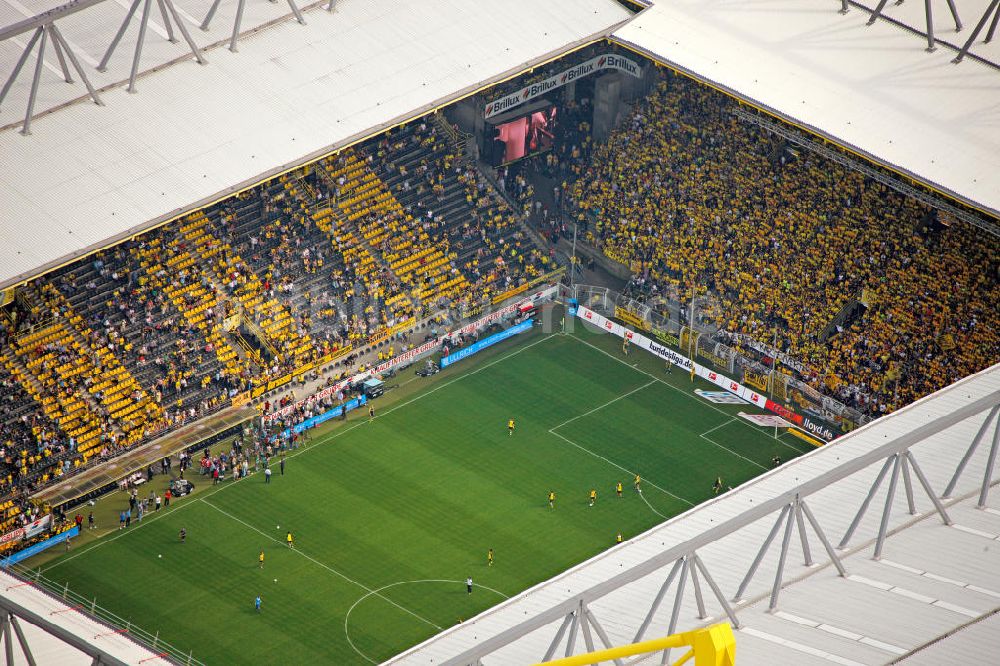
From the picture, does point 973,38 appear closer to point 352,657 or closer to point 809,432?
point 809,432

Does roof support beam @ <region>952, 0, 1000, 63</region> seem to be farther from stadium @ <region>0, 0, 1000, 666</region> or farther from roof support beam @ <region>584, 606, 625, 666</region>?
roof support beam @ <region>584, 606, 625, 666</region>

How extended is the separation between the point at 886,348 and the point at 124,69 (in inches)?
→ 1514

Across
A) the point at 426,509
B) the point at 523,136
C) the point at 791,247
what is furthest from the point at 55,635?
the point at 523,136

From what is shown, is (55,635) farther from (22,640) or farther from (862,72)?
(862,72)

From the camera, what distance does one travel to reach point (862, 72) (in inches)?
3691

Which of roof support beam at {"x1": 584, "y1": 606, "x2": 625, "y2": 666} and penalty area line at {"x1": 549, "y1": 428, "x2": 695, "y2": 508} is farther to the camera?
penalty area line at {"x1": 549, "y1": 428, "x2": 695, "y2": 508}

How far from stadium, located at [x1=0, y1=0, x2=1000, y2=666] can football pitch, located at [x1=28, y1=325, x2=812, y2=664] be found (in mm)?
194

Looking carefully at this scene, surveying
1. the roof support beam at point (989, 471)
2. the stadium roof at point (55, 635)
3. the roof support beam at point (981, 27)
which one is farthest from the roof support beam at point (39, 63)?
the roof support beam at point (989, 471)

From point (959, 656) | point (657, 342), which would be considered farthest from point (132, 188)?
point (959, 656)

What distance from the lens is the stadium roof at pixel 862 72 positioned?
8869 cm

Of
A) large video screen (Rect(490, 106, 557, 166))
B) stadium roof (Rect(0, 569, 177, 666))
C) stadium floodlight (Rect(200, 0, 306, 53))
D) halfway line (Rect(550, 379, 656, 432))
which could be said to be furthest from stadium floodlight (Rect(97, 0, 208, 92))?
stadium roof (Rect(0, 569, 177, 666))

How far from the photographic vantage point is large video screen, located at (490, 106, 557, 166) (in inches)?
4190

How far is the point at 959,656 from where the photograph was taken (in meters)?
54.8

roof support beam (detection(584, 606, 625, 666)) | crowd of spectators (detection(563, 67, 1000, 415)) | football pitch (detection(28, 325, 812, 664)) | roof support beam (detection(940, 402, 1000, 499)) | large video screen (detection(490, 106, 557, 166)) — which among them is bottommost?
roof support beam (detection(584, 606, 625, 666))
